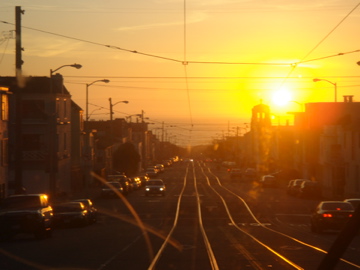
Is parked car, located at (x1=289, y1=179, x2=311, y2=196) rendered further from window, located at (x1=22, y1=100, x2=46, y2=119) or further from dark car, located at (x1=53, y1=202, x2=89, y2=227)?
dark car, located at (x1=53, y1=202, x2=89, y2=227)

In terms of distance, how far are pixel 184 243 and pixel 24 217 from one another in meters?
6.34

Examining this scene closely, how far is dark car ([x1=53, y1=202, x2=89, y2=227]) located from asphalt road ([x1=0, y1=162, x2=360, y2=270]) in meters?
0.78

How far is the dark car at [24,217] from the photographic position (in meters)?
25.1

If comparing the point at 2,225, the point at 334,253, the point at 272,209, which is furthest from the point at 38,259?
the point at 272,209

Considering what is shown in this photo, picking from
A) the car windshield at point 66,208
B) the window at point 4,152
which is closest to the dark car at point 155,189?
the window at point 4,152

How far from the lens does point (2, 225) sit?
25.2 m

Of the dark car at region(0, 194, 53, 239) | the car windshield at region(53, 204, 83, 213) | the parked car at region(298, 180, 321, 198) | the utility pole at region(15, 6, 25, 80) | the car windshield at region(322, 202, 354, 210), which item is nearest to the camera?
the dark car at region(0, 194, 53, 239)

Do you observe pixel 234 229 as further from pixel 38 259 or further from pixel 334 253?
pixel 334 253

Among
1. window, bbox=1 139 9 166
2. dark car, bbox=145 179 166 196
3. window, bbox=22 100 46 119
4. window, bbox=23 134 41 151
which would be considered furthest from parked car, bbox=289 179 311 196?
window, bbox=1 139 9 166

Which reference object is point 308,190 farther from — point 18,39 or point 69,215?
point 18,39

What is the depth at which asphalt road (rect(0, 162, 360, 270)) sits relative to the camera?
659 inches

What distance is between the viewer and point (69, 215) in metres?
32.8

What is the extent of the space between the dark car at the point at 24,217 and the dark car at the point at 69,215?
5.89m

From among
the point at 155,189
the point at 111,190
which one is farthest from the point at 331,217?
the point at 155,189
